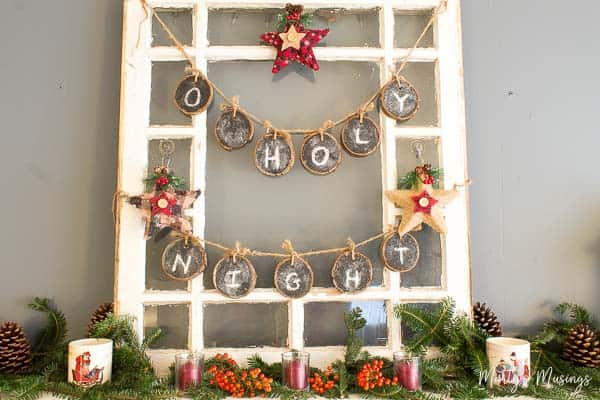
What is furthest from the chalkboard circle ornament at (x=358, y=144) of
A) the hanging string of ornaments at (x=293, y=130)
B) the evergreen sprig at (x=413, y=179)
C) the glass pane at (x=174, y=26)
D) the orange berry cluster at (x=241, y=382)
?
the orange berry cluster at (x=241, y=382)

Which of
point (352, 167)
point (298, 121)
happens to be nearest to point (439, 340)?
point (352, 167)

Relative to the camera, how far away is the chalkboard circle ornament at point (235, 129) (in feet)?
4.07

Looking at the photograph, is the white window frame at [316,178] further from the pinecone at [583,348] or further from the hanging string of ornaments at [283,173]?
the pinecone at [583,348]

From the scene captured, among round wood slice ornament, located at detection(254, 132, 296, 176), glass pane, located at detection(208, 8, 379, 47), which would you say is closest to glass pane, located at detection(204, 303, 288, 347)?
round wood slice ornament, located at detection(254, 132, 296, 176)

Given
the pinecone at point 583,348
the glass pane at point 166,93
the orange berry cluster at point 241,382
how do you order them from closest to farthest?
the orange berry cluster at point 241,382, the pinecone at point 583,348, the glass pane at point 166,93

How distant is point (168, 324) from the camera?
1232 millimetres

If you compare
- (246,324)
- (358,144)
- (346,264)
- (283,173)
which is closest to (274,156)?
(283,173)

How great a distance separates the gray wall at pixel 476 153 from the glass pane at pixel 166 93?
0.45 ft

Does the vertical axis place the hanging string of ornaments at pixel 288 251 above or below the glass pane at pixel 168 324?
above

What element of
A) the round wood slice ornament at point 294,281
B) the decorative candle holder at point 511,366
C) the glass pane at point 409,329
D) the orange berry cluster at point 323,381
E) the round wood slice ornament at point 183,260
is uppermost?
the round wood slice ornament at point 183,260

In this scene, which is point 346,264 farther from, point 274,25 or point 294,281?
point 274,25

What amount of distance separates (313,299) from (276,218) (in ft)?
0.73

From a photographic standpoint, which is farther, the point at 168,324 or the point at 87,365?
the point at 168,324

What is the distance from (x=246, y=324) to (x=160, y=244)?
0.97 feet
